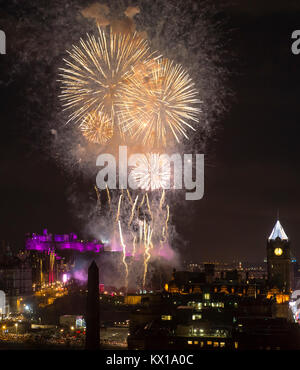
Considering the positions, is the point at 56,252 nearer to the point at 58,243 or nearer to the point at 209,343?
the point at 58,243

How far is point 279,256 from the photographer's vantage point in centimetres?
12019

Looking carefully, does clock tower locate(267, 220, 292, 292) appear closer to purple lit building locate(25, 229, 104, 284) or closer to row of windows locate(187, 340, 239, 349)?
purple lit building locate(25, 229, 104, 284)

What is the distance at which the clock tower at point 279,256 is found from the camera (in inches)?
4626

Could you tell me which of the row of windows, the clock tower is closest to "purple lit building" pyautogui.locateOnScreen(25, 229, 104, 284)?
the clock tower

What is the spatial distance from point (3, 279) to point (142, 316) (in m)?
38.8

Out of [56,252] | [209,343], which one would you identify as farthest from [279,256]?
[56,252]

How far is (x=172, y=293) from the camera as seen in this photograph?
95.6m

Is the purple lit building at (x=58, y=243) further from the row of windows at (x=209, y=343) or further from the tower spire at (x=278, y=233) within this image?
the row of windows at (x=209, y=343)

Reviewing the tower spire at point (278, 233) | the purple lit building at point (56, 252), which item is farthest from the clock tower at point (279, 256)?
the purple lit building at point (56, 252)

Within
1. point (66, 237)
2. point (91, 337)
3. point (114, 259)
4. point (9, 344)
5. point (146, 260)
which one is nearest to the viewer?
point (91, 337)
